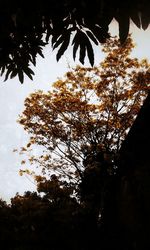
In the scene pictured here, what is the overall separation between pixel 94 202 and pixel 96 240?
219 inches

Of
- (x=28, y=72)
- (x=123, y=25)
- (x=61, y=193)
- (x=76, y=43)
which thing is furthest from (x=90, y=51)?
(x=61, y=193)

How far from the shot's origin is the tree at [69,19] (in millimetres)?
2730

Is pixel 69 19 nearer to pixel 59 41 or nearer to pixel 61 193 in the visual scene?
pixel 59 41

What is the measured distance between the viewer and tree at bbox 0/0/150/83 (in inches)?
107

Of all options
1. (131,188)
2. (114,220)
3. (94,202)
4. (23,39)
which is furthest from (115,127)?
(23,39)

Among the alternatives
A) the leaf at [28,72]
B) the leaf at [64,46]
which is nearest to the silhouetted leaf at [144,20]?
the leaf at [64,46]

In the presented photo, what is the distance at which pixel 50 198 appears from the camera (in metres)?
11.9

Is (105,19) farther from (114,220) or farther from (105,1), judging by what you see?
(114,220)

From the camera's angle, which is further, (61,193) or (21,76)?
(61,193)

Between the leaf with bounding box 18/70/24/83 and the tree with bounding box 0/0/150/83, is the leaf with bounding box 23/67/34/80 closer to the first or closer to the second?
the leaf with bounding box 18/70/24/83

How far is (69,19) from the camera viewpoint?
3.17 m

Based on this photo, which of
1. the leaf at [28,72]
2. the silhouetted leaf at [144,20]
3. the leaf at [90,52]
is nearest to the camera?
the silhouetted leaf at [144,20]

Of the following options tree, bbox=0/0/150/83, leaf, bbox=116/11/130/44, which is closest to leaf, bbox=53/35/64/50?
tree, bbox=0/0/150/83

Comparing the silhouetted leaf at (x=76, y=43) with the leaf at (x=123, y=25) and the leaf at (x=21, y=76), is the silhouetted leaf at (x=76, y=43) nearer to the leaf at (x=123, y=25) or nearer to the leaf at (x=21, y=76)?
the leaf at (x=123, y=25)
